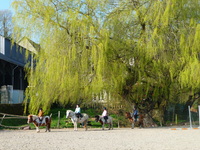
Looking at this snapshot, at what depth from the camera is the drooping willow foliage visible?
2094cm

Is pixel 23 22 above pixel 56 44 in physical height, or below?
above

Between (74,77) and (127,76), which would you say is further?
(127,76)

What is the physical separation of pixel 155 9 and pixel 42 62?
750 centimetres

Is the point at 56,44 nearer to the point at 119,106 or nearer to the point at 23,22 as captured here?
the point at 23,22

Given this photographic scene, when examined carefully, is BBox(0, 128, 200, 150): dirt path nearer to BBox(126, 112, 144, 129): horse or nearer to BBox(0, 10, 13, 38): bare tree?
BBox(126, 112, 144, 129): horse

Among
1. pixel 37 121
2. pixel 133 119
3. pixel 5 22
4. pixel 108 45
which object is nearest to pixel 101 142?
pixel 37 121

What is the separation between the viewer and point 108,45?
21.0 metres

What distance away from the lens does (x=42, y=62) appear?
21.8 metres

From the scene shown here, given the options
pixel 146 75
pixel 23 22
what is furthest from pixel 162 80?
pixel 23 22

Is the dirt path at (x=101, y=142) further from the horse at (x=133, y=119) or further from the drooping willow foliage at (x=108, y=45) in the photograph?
the horse at (x=133, y=119)

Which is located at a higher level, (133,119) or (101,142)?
(133,119)

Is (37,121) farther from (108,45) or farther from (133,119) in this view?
(133,119)

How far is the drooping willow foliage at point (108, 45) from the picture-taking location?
68.7 feet

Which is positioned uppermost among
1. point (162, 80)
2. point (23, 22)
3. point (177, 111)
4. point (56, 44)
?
point (23, 22)
